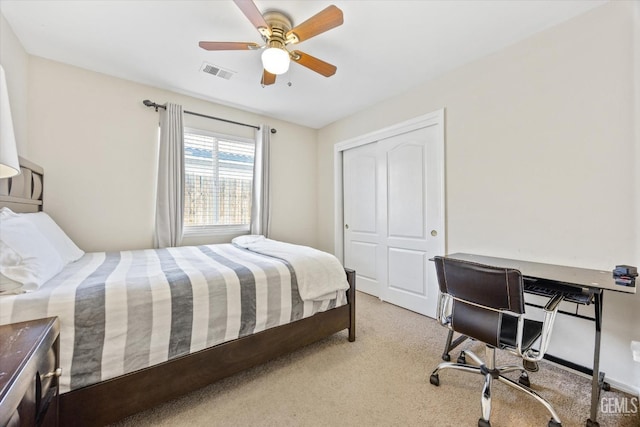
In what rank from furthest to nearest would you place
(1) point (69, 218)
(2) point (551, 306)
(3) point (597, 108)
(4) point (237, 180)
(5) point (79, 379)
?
(4) point (237, 180)
(1) point (69, 218)
(3) point (597, 108)
(2) point (551, 306)
(5) point (79, 379)

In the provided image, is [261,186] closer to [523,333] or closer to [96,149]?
[96,149]

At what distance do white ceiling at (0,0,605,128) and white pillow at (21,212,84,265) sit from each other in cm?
152

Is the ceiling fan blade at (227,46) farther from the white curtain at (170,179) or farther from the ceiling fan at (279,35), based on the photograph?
the white curtain at (170,179)

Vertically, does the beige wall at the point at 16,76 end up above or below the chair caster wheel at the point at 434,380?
above

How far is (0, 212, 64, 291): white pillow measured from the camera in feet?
4.19

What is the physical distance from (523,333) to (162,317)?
2051mm

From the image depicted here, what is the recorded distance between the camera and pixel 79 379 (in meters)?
1.22

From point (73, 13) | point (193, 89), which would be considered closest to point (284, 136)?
point (193, 89)

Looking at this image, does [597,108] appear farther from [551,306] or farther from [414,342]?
[414,342]

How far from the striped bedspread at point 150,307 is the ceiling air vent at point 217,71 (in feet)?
6.29

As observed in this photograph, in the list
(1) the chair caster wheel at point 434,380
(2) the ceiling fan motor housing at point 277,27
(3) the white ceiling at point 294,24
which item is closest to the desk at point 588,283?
(1) the chair caster wheel at point 434,380

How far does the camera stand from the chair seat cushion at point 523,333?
1.41m

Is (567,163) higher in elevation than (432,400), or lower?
higher

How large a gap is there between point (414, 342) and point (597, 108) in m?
2.22
